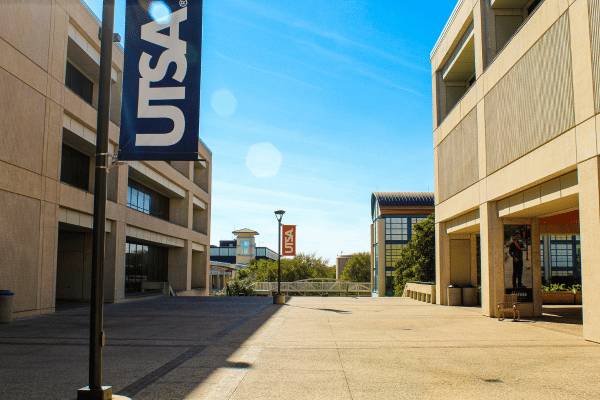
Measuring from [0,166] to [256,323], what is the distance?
10.1 meters

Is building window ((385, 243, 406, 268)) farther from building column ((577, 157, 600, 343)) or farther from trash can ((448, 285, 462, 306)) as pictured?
building column ((577, 157, 600, 343))

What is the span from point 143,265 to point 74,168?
44.1ft

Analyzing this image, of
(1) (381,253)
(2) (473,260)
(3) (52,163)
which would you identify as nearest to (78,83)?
(3) (52,163)

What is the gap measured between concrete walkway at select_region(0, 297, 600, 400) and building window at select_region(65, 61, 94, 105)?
13.8 meters

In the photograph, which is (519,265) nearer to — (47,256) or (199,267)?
(47,256)

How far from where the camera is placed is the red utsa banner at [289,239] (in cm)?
3098

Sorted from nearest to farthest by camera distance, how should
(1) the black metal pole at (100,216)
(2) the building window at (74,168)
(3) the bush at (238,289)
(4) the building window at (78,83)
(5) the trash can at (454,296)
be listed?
(1) the black metal pole at (100,216) → (4) the building window at (78,83) → (2) the building window at (74,168) → (5) the trash can at (454,296) → (3) the bush at (238,289)

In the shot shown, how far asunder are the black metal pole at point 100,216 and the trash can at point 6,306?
11654 mm

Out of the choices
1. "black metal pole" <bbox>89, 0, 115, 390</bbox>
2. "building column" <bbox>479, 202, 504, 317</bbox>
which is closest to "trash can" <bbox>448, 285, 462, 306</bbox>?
"building column" <bbox>479, 202, 504, 317</bbox>

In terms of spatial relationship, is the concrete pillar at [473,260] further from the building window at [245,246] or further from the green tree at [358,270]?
the building window at [245,246]

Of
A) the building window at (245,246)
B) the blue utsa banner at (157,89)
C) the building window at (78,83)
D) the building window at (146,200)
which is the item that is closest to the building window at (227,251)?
the building window at (245,246)

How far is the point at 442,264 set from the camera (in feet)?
88.3

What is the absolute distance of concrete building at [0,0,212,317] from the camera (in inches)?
673

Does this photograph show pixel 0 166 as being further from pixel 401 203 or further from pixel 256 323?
pixel 401 203
